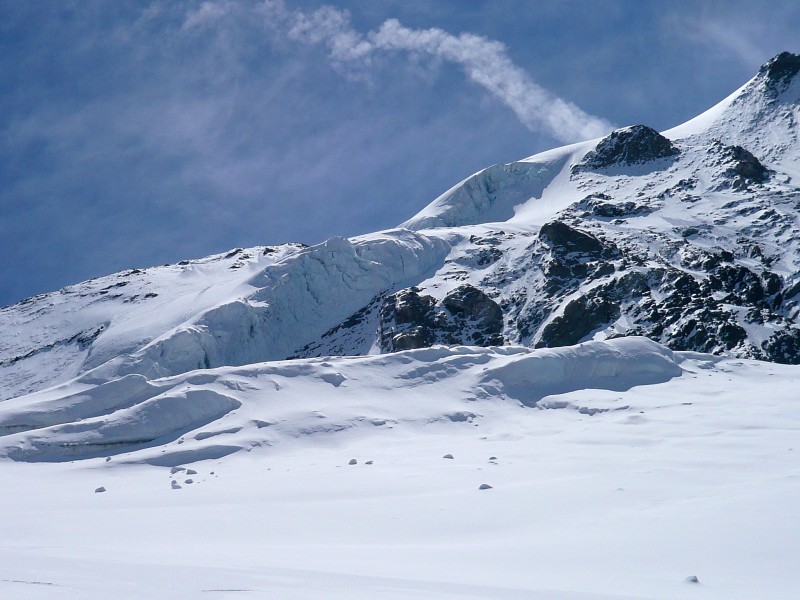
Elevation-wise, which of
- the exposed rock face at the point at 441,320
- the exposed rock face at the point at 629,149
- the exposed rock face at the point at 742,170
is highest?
the exposed rock face at the point at 629,149

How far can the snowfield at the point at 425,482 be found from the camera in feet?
20.9

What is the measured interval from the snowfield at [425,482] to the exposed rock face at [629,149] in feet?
228

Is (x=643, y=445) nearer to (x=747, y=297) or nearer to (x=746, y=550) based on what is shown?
(x=746, y=550)

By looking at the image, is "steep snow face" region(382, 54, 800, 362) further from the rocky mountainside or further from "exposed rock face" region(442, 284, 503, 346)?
"exposed rock face" region(442, 284, 503, 346)

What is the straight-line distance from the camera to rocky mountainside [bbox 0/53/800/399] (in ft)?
178

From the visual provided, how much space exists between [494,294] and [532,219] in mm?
24287

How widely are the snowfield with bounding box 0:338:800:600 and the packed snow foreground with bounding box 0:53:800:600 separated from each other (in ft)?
0.19

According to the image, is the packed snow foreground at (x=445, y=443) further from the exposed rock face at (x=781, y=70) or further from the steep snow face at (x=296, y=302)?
the exposed rock face at (x=781, y=70)

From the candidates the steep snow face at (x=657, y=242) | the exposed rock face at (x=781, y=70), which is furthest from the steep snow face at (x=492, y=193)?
the exposed rock face at (x=781, y=70)

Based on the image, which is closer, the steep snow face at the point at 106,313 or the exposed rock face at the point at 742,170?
the steep snow face at the point at 106,313

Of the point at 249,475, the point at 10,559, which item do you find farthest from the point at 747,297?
the point at 10,559

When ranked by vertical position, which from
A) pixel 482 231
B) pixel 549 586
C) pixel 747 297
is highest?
pixel 482 231

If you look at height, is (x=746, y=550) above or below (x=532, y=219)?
below

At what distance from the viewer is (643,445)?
14.9 meters
